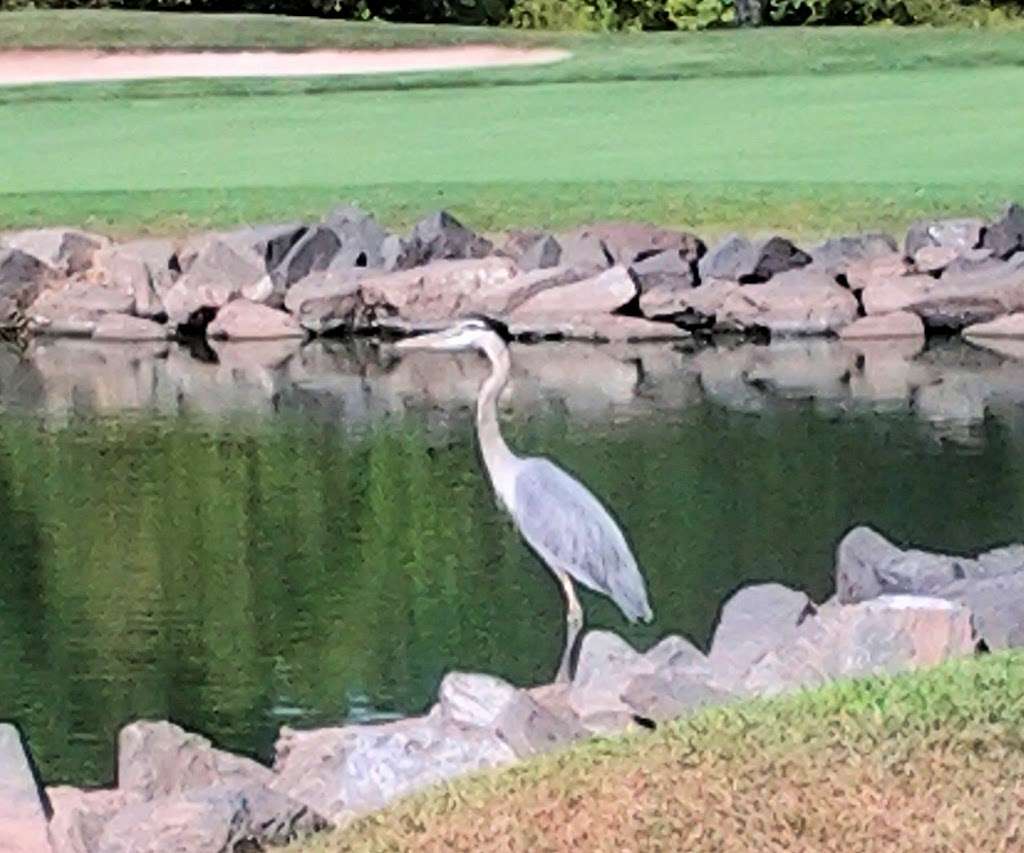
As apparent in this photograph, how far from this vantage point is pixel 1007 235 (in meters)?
15.9

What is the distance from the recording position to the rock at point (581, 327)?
15805 millimetres

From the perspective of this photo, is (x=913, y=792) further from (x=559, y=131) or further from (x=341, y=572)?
(x=559, y=131)

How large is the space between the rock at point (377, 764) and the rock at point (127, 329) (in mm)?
9567

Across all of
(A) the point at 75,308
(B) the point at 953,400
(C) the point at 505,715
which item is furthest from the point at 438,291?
(C) the point at 505,715

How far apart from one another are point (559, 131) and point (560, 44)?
7.38 metres

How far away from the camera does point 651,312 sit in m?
15.9

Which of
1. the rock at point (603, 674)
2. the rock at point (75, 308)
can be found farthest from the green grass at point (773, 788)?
the rock at point (75, 308)

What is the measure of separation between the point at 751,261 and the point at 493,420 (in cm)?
739

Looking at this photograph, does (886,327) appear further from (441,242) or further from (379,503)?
(379,503)

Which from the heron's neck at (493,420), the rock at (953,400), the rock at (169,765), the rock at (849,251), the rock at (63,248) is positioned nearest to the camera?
the rock at (169,765)

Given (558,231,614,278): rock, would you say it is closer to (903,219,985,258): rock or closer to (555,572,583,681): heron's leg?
(903,219,985,258): rock

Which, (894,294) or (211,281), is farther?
(211,281)

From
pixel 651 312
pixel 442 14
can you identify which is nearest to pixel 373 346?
pixel 651 312

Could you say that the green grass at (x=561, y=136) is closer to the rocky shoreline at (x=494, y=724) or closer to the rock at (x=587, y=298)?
the rock at (x=587, y=298)
